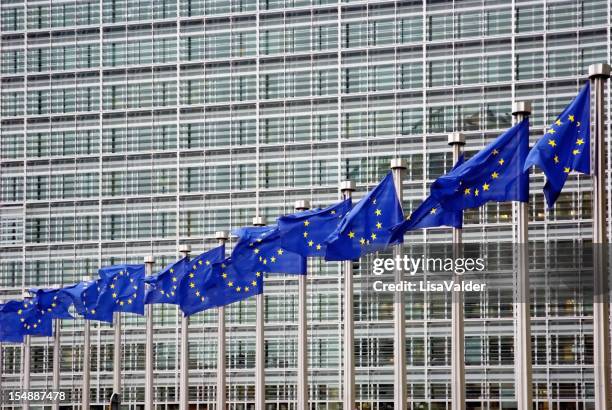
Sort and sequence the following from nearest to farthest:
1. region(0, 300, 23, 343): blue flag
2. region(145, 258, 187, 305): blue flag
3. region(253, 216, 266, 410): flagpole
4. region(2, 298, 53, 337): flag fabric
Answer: region(253, 216, 266, 410): flagpole
region(145, 258, 187, 305): blue flag
region(2, 298, 53, 337): flag fabric
region(0, 300, 23, 343): blue flag

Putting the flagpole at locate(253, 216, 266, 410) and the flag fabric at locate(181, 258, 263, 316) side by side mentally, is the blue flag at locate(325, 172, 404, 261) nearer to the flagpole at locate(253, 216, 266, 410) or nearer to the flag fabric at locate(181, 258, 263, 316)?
the flag fabric at locate(181, 258, 263, 316)

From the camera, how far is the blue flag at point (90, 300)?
2680 inches

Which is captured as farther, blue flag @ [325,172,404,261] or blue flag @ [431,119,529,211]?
blue flag @ [325,172,404,261]

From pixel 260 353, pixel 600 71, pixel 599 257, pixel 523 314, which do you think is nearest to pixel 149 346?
pixel 260 353

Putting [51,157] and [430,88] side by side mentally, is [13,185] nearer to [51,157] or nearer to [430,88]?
[51,157]

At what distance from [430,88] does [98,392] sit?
32365 millimetres

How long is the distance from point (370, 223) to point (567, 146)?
36.3 ft

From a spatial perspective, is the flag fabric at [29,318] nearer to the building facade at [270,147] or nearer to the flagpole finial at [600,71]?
the building facade at [270,147]

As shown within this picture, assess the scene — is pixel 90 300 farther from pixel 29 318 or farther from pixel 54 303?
pixel 29 318

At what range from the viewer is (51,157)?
98.2m

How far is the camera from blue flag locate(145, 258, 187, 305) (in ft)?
199

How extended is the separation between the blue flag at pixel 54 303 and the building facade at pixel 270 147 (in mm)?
18435

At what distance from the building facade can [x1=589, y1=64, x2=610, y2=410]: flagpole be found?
163 ft

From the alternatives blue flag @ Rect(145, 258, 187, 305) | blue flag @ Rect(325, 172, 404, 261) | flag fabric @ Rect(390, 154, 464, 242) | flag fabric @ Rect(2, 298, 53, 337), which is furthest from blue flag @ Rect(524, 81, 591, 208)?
flag fabric @ Rect(2, 298, 53, 337)
